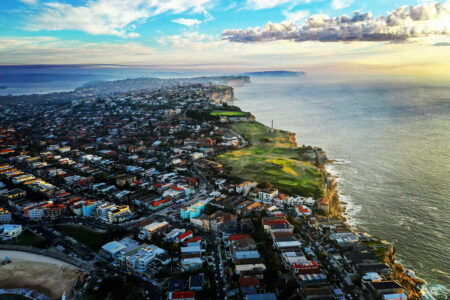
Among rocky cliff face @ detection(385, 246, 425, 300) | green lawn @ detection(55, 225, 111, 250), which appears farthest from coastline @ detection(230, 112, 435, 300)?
green lawn @ detection(55, 225, 111, 250)

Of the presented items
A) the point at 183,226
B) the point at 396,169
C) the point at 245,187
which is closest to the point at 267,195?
the point at 245,187

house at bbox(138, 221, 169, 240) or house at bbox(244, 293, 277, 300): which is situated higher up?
house at bbox(138, 221, 169, 240)

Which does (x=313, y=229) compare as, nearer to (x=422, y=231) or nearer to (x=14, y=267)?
(x=422, y=231)

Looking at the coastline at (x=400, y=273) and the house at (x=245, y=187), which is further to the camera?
the house at (x=245, y=187)

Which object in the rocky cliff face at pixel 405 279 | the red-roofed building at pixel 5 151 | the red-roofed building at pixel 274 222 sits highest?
the red-roofed building at pixel 5 151

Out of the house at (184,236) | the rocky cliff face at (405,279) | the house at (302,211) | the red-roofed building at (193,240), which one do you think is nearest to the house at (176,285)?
the red-roofed building at (193,240)

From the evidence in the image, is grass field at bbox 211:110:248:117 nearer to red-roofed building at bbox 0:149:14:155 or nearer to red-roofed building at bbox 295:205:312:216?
red-roofed building at bbox 0:149:14:155

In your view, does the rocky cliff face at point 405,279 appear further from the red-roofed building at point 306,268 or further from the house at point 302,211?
the house at point 302,211
